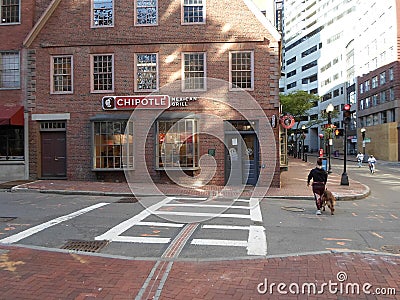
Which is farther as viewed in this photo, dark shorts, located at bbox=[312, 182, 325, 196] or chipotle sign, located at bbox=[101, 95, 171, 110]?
chipotle sign, located at bbox=[101, 95, 171, 110]

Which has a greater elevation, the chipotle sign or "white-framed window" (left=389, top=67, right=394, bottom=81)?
"white-framed window" (left=389, top=67, right=394, bottom=81)

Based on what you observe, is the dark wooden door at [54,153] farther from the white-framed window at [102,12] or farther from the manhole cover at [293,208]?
the manhole cover at [293,208]

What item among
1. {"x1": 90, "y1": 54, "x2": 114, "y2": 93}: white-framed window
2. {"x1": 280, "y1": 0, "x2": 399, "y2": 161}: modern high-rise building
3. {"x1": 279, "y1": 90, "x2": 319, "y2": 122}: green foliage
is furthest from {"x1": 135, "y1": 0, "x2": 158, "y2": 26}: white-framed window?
{"x1": 279, "y1": 90, "x2": 319, "y2": 122}: green foliage

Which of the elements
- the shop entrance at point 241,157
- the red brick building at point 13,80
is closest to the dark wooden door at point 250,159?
the shop entrance at point 241,157

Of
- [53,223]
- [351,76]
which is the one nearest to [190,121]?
[53,223]

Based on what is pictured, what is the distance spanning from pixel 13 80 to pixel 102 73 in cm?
464

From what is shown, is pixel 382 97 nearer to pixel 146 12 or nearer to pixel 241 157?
pixel 241 157

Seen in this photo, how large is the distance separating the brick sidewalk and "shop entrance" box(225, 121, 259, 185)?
35.2ft

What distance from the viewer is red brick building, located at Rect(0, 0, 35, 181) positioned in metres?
17.4

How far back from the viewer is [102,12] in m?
17.4

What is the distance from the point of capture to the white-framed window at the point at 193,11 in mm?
16922

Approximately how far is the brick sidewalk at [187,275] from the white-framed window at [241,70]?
11.7m

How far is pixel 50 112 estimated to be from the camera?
682 inches

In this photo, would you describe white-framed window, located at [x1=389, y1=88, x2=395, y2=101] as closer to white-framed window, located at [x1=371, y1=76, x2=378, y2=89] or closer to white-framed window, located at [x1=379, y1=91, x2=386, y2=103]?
white-framed window, located at [x1=379, y1=91, x2=386, y2=103]
